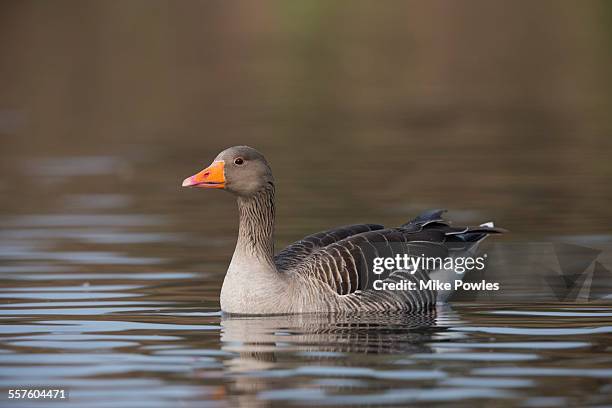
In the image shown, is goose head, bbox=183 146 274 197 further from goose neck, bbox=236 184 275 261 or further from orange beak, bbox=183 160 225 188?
goose neck, bbox=236 184 275 261

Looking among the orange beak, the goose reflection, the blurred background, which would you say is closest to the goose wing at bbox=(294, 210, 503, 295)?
the goose reflection

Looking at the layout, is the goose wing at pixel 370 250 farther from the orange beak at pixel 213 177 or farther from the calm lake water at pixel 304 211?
the orange beak at pixel 213 177

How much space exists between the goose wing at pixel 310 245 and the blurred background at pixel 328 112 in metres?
4.20

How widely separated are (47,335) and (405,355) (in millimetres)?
3441

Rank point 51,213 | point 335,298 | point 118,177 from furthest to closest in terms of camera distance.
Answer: point 118,177, point 51,213, point 335,298

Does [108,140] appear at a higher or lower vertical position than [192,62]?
lower

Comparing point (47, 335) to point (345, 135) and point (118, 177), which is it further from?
point (345, 135)

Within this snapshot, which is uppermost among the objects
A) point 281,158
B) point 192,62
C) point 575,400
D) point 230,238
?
point 192,62

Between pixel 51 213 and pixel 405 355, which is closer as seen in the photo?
pixel 405 355

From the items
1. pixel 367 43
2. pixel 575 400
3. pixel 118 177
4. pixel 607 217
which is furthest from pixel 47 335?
pixel 367 43

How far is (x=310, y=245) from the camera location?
15305 millimetres

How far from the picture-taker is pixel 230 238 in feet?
67.1

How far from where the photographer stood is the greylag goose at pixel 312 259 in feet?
47.5

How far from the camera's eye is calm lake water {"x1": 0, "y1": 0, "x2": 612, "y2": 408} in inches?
452
